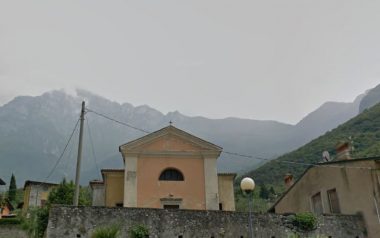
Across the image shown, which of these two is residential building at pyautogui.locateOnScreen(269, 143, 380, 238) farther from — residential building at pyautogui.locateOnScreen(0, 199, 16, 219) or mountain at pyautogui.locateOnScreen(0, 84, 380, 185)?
mountain at pyautogui.locateOnScreen(0, 84, 380, 185)

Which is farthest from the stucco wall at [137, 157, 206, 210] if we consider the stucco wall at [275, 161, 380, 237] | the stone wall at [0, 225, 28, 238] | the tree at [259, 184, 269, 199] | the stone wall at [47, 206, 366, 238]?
the tree at [259, 184, 269, 199]

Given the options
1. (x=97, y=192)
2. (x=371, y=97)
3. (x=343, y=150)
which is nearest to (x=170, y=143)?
(x=97, y=192)

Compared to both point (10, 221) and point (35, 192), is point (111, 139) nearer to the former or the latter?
point (35, 192)

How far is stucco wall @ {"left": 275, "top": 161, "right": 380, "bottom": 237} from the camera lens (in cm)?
1886

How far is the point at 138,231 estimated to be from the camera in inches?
654

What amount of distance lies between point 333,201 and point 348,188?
1.54 meters

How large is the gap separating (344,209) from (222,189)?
31.6 feet

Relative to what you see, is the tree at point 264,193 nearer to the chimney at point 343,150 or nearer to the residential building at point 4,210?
the chimney at point 343,150

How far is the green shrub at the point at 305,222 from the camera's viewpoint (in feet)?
60.8

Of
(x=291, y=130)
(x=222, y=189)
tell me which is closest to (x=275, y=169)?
(x=222, y=189)

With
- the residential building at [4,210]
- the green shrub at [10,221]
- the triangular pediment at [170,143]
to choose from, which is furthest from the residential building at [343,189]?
the residential building at [4,210]

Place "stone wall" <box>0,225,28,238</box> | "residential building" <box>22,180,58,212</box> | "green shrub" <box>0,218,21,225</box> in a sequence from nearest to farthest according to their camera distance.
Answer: "stone wall" <box>0,225,28,238</box> → "green shrub" <box>0,218,21,225</box> → "residential building" <box>22,180,58,212</box>

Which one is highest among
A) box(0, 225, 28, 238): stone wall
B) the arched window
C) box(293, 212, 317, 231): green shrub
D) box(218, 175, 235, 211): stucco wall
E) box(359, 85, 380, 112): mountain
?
box(359, 85, 380, 112): mountain

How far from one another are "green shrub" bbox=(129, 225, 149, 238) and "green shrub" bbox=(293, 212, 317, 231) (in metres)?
6.86
